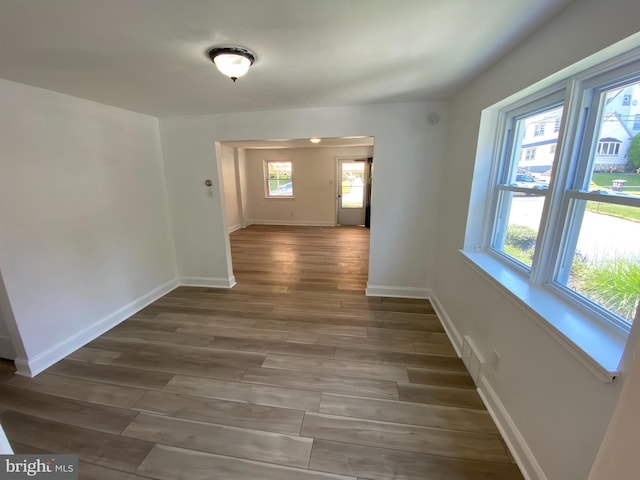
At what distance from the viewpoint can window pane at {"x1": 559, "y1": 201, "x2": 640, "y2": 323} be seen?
104 centimetres

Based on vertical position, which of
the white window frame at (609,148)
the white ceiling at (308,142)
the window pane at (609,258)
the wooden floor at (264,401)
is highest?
the white ceiling at (308,142)

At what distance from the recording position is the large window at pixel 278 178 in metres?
7.75

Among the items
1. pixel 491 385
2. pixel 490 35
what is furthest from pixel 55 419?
pixel 490 35

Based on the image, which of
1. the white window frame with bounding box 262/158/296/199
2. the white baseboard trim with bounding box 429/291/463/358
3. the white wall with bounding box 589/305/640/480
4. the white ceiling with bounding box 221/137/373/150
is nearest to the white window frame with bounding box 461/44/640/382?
the white wall with bounding box 589/305/640/480

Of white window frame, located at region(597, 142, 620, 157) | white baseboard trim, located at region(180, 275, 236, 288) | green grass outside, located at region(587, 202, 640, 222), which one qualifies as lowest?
white baseboard trim, located at region(180, 275, 236, 288)

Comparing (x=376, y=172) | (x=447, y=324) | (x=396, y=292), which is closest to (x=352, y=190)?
(x=376, y=172)

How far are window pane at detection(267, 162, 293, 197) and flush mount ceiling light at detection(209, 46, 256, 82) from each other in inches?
245

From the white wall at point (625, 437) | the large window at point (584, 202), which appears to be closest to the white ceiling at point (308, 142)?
the large window at point (584, 202)

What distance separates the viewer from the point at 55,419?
5.40 ft

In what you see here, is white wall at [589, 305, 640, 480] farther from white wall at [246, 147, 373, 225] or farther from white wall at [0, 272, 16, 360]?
white wall at [246, 147, 373, 225]

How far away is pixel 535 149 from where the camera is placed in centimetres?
165

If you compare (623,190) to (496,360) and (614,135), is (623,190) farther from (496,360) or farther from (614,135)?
(496,360)

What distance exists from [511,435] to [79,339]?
11.1 ft

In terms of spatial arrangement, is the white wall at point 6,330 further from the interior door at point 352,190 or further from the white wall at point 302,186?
the interior door at point 352,190
